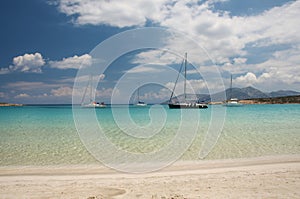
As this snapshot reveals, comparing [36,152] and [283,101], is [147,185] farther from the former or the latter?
[283,101]

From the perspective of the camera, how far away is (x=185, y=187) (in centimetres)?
Answer: 783

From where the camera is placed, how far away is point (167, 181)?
343 inches

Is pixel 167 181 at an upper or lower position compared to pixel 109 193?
lower

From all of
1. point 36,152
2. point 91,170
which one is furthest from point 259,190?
point 36,152

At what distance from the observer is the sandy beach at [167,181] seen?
7.24 meters

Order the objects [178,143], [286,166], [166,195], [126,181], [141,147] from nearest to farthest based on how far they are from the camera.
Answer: [166,195]
[126,181]
[286,166]
[141,147]
[178,143]

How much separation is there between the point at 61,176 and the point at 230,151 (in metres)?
9.70

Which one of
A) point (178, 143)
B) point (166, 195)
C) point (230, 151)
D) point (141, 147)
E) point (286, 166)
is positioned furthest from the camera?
point (178, 143)

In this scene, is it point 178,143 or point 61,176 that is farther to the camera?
point 178,143

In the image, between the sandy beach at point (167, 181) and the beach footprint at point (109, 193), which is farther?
the sandy beach at point (167, 181)

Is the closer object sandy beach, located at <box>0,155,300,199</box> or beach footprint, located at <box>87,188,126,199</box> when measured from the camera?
beach footprint, located at <box>87,188,126,199</box>

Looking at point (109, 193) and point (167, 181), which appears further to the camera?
point (167, 181)

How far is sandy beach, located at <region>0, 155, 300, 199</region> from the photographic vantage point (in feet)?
23.8

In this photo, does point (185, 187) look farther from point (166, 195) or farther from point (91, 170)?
point (91, 170)
